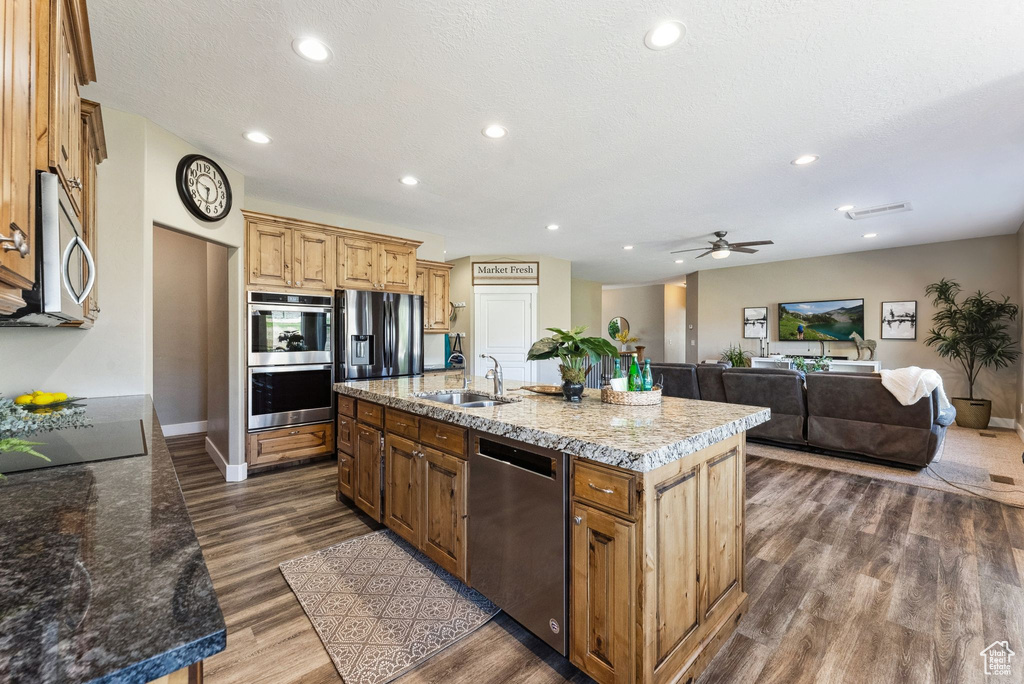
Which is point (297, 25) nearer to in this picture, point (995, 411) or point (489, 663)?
point (489, 663)

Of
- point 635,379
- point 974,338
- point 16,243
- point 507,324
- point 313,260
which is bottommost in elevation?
point 635,379

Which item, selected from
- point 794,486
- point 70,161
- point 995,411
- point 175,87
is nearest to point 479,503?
point 70,161

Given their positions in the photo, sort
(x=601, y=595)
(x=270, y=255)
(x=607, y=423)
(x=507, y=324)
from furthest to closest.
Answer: (x=507, y=324), (x=270, y=255), (x=607, y=423), (x=601, y=595)

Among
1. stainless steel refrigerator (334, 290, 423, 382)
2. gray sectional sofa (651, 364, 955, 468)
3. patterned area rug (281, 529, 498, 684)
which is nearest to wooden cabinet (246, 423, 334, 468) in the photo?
stainless steel refrigerator (334, 290, 423, 382)

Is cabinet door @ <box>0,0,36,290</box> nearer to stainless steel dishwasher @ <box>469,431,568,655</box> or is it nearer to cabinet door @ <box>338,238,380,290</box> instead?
stainless steel dishwasher @ <box>469,431,568,655</box>

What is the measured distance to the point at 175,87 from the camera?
2.41m

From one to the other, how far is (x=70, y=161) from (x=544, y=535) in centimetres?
213

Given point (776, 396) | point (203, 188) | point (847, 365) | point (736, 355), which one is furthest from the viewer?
point (736, 355)

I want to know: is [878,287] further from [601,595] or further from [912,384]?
[601,595]

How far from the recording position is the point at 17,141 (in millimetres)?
794

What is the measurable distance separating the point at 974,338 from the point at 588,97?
6.64 meters

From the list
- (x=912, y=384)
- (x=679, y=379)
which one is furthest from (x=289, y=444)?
(x=912, y=384)

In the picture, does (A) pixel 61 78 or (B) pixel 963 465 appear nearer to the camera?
(A) pixel 61 78

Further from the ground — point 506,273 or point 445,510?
point 506,273
